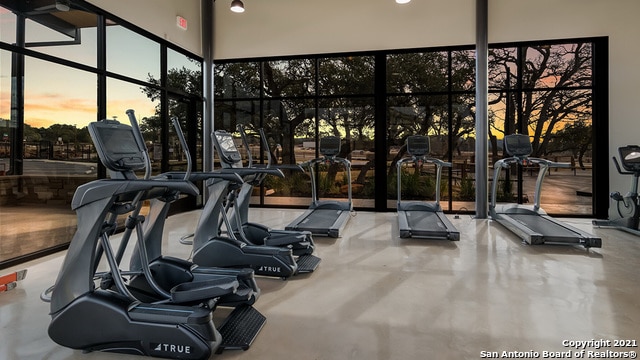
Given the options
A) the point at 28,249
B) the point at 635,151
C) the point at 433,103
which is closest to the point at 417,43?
the point at 433,103

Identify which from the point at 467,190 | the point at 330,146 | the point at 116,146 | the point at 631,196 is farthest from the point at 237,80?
the point at 631,196

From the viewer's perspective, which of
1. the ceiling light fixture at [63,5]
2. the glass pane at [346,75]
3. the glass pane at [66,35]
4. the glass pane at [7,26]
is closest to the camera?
the glass pane at [7,26]

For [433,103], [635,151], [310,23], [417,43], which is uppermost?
[310,23]

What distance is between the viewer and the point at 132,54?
238 inches

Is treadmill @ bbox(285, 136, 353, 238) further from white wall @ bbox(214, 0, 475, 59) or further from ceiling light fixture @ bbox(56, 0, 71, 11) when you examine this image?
ceiling light fixture @ bbox(56, 0, 71, 11)

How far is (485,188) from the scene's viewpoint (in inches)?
274

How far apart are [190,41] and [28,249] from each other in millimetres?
4995

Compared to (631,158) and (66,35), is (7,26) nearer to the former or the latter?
(66,35)

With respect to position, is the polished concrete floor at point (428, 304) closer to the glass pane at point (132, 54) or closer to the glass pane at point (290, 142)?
the glass pane at point (132, 54)

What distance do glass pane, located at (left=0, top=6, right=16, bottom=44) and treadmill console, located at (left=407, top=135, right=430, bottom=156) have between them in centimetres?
571

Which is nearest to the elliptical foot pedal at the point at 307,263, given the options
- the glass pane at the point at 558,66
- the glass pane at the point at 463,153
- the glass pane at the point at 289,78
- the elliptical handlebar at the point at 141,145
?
the elliptical handlebar at the point at 141,145

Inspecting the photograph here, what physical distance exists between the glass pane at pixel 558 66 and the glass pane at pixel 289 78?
14.1 feet

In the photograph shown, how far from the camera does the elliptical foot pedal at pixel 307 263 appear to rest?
3756mm

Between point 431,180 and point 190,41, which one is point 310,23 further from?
point 431,180
